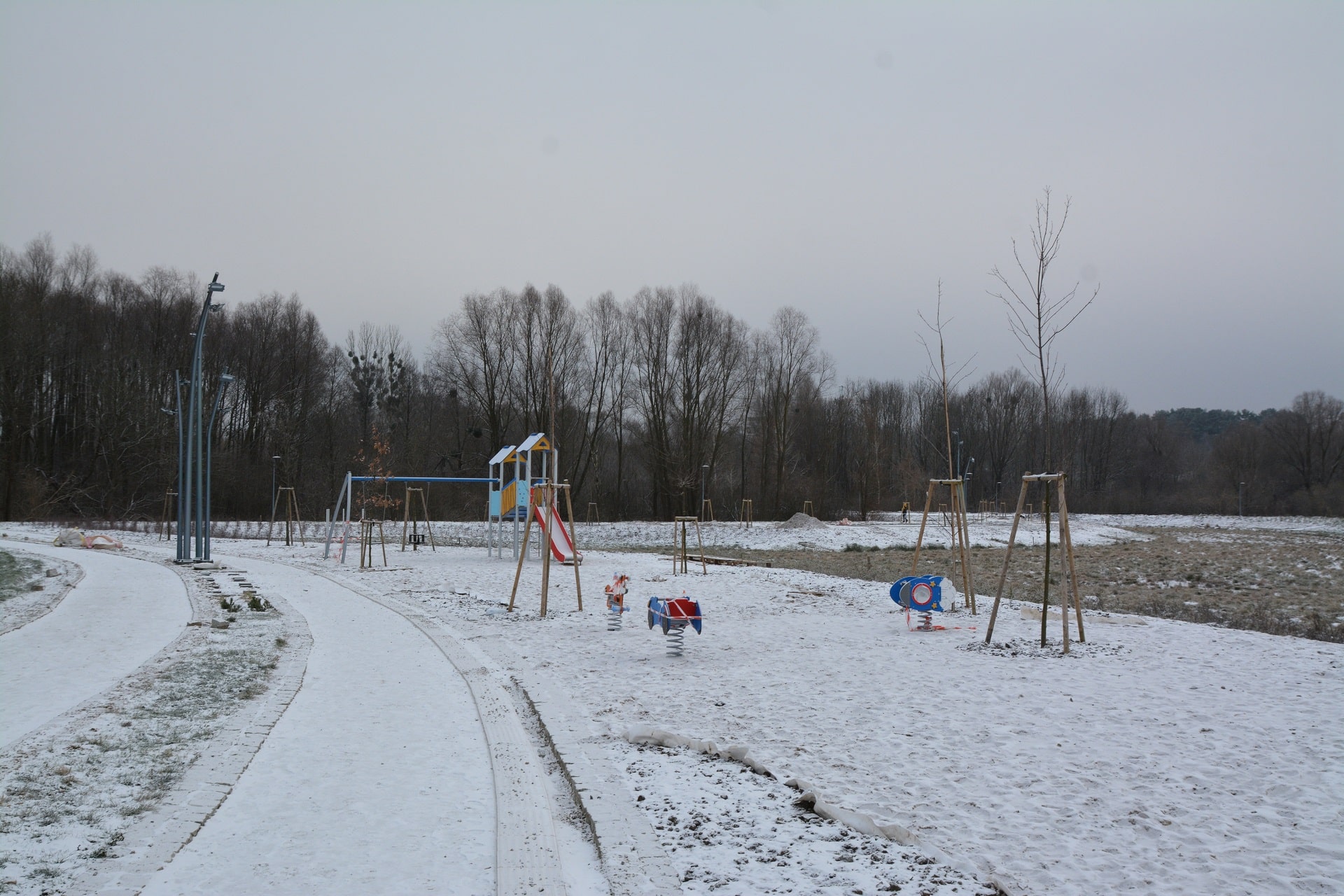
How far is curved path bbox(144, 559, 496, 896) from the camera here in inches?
139

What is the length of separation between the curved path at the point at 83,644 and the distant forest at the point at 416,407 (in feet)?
92.8

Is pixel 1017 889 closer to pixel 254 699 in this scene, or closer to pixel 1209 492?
pixel 254 699

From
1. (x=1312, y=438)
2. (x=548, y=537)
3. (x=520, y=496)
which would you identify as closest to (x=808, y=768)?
(x=548, y=537)

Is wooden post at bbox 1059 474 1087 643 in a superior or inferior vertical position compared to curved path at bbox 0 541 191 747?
superior

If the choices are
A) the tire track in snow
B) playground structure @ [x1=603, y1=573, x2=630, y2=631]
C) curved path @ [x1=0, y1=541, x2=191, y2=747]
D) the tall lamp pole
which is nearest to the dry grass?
playground structure @ [x1=603, y1=573, x2=630, y2=631]

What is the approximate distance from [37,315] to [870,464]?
45963 mm

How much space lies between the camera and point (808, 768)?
500cm

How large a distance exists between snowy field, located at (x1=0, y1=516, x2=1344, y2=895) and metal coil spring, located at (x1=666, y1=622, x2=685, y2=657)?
277 mm

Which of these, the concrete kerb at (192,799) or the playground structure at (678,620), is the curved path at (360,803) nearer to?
the concrete kerb at (192,799)

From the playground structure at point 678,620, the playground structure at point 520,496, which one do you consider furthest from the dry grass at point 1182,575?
the playground structure at point 520,496

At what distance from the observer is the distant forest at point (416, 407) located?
4241cm

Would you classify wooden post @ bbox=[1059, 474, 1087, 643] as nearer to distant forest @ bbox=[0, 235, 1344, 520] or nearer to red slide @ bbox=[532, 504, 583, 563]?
red slide @ bbox=[532, 504, 583, 563]

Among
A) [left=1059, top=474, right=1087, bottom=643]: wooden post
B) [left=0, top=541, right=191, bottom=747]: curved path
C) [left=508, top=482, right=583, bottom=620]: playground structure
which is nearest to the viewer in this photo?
[left=0, top=541, right=191, bottom=747]: curved path

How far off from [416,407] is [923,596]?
166 feet
